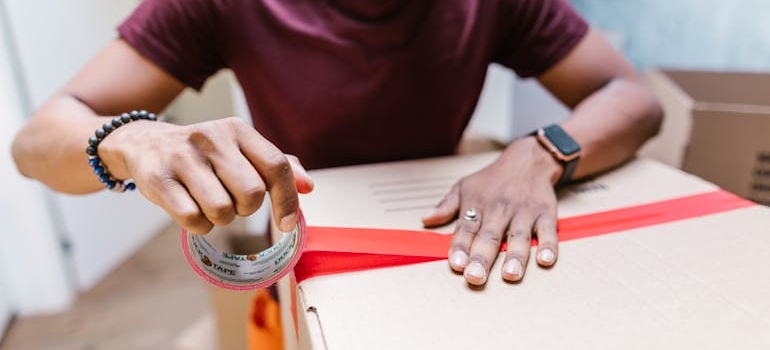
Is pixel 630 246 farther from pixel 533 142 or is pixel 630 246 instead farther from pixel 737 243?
pixel 533 142

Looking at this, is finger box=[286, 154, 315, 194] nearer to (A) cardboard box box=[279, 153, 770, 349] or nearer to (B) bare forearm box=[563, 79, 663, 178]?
(A) cardboard box box=[279, 153, 770, 349]

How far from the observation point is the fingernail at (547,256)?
506 mm

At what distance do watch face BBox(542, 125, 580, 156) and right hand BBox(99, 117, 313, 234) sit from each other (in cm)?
36

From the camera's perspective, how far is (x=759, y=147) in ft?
3.01

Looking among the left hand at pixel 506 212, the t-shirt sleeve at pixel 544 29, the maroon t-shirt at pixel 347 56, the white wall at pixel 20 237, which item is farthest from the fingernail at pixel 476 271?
the white wall at pixel 20 237

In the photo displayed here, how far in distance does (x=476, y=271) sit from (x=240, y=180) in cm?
21

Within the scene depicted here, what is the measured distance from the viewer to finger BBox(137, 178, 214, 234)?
42 centimetres

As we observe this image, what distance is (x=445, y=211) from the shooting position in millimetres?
593

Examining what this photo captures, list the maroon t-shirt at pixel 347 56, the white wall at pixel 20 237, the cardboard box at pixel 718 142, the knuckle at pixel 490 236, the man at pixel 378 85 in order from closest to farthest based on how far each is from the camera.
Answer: the knuckle at pixel 490 236, the man at pixel 378 85, the maroon t-shirt at pixel 347 56, the cardboard box at pixel 718 142, the white wall at pixel 20 237

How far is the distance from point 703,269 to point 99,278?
1.78m

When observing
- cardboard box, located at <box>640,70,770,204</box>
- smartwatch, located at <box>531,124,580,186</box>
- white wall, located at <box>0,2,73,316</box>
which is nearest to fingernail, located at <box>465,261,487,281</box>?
smartwatch, located at <box>531,124,580,186</box>

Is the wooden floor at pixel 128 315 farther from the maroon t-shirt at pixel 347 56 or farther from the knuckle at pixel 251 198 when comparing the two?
the knuckle at pixel 251 198

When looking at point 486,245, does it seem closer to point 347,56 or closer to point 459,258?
point 459,258

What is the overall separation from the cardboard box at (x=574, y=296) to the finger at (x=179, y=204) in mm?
101
